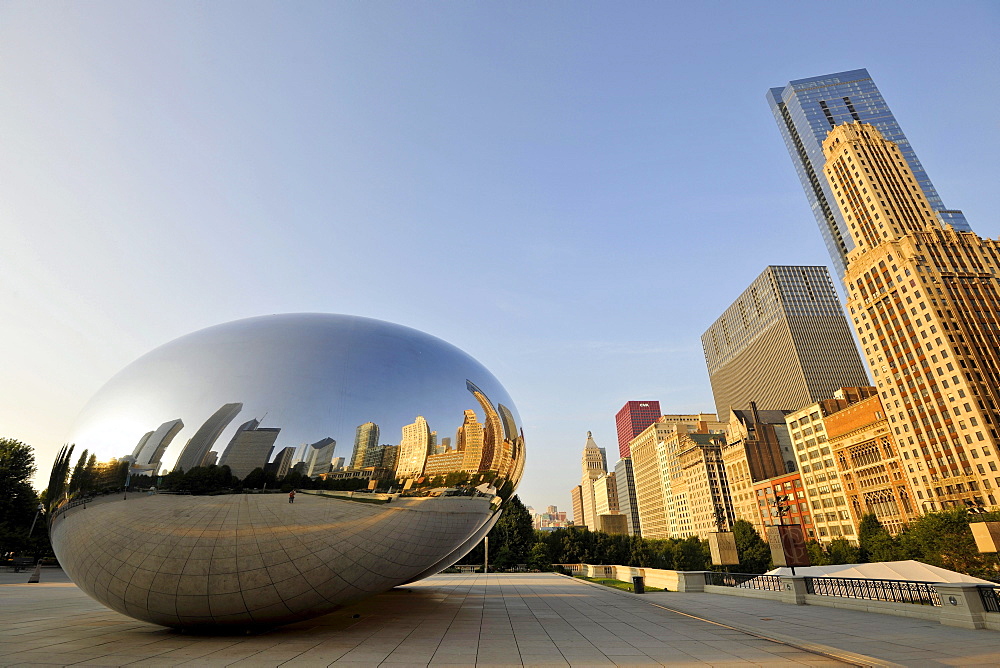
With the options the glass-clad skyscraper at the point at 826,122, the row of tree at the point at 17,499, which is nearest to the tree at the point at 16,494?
the row of tree at the point at 17,499

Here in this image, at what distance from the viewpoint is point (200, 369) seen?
8.95 metres

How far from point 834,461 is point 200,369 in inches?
4716

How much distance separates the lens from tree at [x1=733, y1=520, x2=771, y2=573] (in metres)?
75.5

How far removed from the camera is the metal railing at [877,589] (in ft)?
43.7

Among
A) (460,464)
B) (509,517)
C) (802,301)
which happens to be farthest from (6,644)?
(802,301)

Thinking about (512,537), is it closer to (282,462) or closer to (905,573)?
(905,573)

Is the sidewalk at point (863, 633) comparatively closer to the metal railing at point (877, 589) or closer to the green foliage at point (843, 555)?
the metal railing at point (877, 589)

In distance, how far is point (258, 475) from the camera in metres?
8.03

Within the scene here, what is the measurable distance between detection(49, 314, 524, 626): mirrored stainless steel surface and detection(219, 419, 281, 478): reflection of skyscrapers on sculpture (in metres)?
0.02

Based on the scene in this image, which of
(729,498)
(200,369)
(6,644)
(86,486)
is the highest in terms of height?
(729,498)

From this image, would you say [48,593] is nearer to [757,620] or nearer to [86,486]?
[86,486]

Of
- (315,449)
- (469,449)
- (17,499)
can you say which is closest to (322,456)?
(315,449)

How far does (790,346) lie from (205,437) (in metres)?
182

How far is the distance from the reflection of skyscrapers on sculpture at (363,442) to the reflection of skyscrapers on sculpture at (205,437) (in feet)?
6.73
